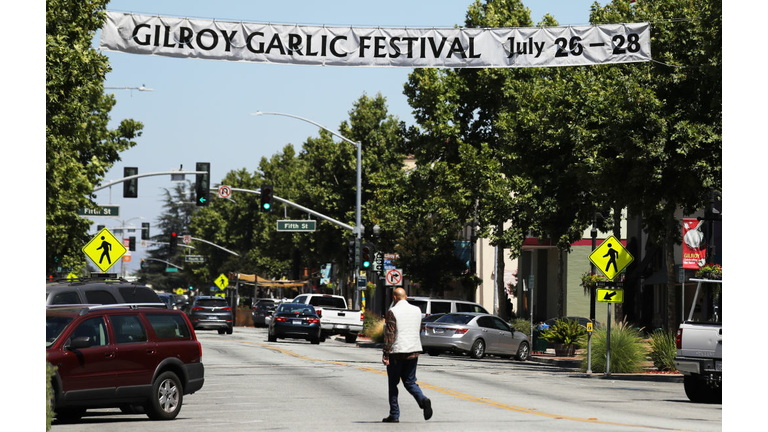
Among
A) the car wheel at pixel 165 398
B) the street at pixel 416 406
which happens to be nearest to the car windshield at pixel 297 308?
the street at pixel 416 406

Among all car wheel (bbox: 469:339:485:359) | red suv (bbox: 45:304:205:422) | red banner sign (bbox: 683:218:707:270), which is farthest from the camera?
car wheel (bbox: 469:339:485:359)

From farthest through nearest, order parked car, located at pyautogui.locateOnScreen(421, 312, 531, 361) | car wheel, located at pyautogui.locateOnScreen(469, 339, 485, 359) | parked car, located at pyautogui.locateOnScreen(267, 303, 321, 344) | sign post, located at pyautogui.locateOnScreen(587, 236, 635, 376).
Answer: parked car, located at pyautogui.locateOnScreen(267, 303, 321, 344) < car wheel, located at pyautogui.locateOnScreen(469, 339, 485, 359) < parked car, located at pyautogui.locateOnScreen(421, 312, 531, 361) < sign post, located at pyautogui.locateOnScreen(587, 236, 635, 376)

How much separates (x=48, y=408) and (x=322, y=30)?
1289 cm

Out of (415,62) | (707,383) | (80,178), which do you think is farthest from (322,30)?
(80,178)

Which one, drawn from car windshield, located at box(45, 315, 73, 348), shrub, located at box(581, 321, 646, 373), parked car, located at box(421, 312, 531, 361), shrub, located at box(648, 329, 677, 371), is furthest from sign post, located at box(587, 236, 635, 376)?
car windshield, located at box(45, 315, 73, 348)

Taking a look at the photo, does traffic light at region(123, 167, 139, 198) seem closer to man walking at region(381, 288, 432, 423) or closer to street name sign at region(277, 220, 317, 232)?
street name sign at region(277, 220, 317, 232)

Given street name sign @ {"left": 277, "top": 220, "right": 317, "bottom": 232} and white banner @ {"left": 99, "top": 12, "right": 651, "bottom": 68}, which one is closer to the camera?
white banner @ {"left": 99, "top": 12, "right": 651, "bottom": 68}

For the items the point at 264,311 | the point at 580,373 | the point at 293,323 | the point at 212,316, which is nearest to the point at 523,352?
the point at 580,373

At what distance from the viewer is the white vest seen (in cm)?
1441

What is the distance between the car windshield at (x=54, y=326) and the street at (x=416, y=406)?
1160 millimetres

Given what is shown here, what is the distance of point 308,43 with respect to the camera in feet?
74.8

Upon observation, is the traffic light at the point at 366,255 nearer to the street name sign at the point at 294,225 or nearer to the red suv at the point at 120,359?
the street name sign at the point at 294,225

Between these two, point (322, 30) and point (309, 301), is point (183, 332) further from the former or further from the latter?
point (309, 301)

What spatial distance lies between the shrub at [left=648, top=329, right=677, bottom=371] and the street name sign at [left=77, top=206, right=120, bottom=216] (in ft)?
71.3
